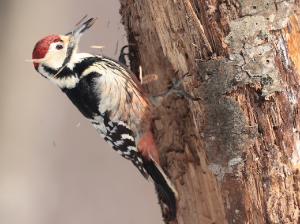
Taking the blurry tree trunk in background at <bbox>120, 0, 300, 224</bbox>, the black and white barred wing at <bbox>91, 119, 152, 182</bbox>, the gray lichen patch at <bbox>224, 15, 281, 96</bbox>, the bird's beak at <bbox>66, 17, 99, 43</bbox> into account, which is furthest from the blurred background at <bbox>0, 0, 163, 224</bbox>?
the gray lichen patch at <bbox>224, 15, 281, 96</bbox>

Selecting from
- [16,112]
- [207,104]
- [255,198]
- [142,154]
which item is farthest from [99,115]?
[255,198]

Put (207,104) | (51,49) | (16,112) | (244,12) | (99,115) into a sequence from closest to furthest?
(244,12)
(207,104)
(51,49)
(99,115)
(16,112)

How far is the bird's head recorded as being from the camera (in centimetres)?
118

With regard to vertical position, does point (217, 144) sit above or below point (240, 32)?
below

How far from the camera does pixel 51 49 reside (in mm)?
1205

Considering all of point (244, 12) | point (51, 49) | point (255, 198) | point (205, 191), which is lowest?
point (205, 191)

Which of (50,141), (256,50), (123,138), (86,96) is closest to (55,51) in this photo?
(86,96)

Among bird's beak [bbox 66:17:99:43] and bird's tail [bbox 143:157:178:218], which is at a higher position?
bird's beak [bbox 66:17:99:43]

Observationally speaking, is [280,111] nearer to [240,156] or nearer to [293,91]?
[293,91]

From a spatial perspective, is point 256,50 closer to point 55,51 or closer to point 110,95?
point 110,95

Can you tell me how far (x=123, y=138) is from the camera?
1.33 m

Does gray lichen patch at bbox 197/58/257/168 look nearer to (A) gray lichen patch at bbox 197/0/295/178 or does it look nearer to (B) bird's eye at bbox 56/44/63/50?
(A) gray lichen patch at bbox 197/0/295/178

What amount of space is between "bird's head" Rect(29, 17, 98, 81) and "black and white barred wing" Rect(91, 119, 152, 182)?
386 mm

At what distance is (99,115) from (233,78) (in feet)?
2.52
